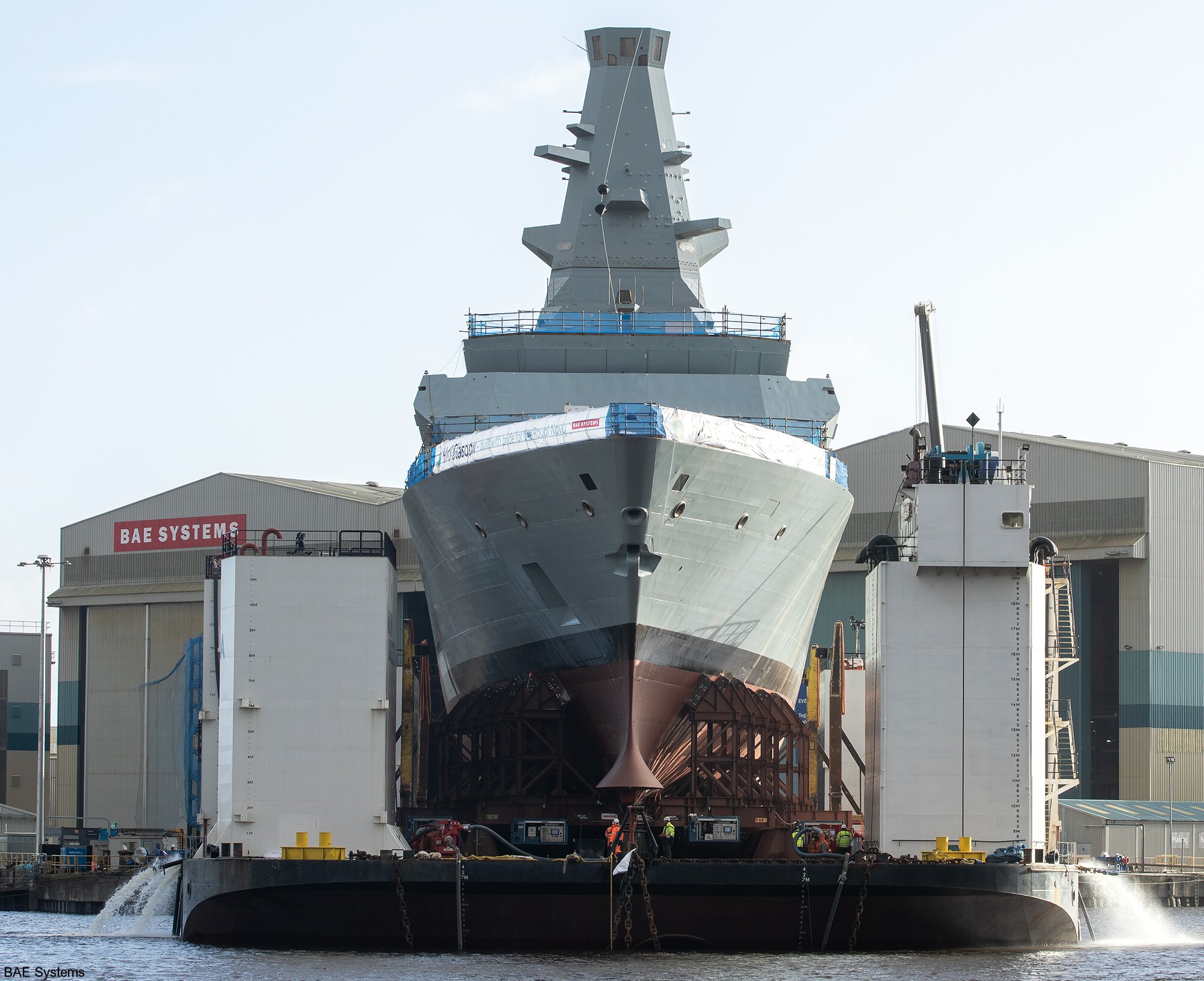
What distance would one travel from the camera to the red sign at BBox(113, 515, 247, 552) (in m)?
70.6

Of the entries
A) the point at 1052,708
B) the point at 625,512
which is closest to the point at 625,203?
the point at 625,512

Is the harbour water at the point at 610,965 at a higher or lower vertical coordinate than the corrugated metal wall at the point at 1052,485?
lower

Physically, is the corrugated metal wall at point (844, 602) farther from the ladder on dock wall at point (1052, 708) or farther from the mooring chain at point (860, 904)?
the mooring chain at point (860, 904)

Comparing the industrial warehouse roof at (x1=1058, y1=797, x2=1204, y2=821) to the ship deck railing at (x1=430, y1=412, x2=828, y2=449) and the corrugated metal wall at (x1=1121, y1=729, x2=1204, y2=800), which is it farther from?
the ship deck railing at (x1=430, y1=412, x2=828, y2=449)

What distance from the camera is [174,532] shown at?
71.9m

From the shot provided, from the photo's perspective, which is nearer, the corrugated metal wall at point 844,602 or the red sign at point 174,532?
the corrugated metal wall at point 844,602

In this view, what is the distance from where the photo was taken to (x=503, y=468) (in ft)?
110

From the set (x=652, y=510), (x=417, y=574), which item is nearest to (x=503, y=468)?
(x=652, y=510)

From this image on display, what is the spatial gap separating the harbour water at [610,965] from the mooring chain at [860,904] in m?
0.25

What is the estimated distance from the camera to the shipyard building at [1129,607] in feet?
200

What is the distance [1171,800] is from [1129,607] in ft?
20.1

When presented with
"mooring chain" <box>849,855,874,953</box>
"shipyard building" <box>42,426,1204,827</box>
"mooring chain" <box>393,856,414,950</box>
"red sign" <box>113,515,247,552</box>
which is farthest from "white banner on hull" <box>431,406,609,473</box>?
"red sign" <box>113,515,247,552</box>

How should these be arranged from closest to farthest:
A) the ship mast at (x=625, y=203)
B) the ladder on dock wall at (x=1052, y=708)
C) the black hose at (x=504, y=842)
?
the black hose at (x=504, y=842), the ladder on dock wall at (x=1052, y=708), the ship mast at (x=625, y=203)

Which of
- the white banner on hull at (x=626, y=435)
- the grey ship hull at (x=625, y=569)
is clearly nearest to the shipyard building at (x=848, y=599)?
the grey ship hull at (x=625, y=569)
